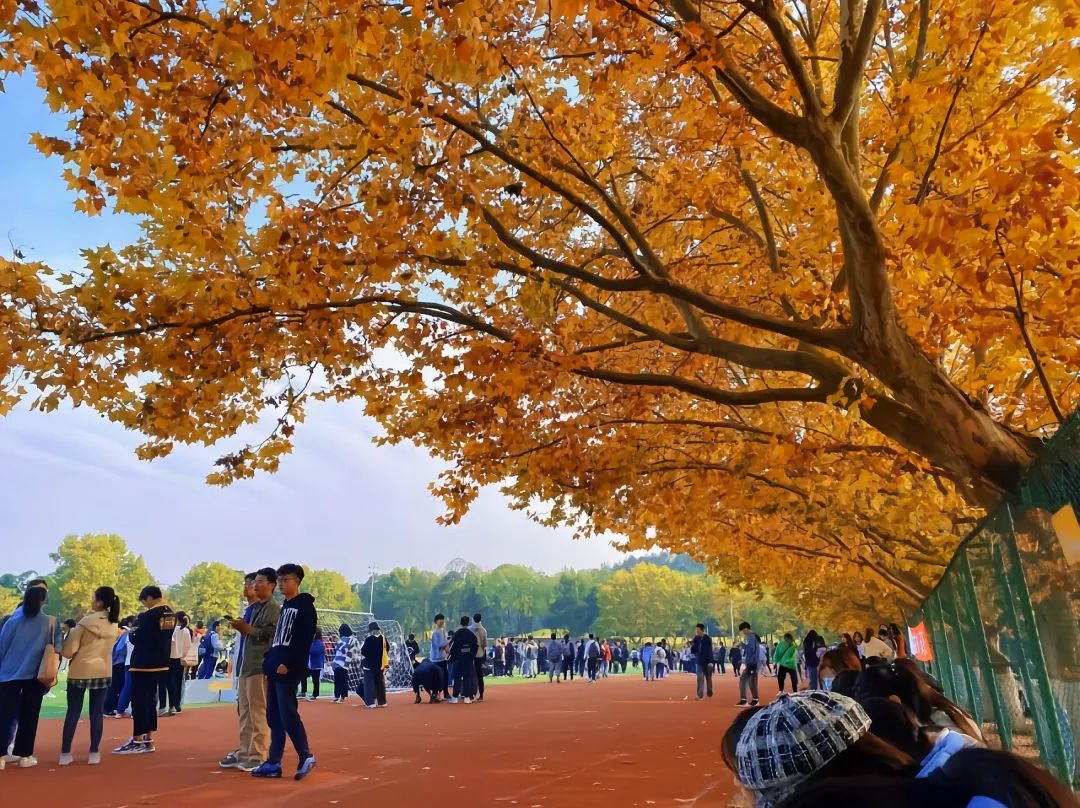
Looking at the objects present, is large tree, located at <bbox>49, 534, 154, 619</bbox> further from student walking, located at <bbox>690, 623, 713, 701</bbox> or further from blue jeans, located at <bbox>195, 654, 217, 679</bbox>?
student walking, located at <bbox>690, 623, 713, 701</bbox>

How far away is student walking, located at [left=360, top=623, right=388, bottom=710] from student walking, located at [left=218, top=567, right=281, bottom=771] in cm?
865

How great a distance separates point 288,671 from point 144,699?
2.70m

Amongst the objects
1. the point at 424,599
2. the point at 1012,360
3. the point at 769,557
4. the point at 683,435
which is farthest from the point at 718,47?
the point at 424,599

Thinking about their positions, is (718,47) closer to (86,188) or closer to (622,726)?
(86,188)

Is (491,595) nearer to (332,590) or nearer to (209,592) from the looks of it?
(332,590)

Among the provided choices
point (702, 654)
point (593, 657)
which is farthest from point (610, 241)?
point (593, 657)

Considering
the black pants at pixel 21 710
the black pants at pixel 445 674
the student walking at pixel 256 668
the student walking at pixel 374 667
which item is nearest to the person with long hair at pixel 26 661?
the black pants at pixel 21 710

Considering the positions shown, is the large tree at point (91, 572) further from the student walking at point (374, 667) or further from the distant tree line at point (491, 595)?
the student walking at point (374, 667)

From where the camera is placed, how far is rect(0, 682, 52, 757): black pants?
25.0 ft

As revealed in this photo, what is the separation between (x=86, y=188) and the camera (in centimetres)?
570

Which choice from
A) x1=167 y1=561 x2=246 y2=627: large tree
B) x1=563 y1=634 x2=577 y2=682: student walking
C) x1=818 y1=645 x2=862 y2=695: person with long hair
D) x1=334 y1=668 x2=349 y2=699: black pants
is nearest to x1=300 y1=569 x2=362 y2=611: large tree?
x1=167 y1=561 x2=246 y2=627: large tree

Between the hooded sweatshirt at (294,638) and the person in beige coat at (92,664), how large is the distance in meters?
2.14

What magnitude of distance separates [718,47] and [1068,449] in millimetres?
3017

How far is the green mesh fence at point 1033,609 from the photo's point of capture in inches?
142
